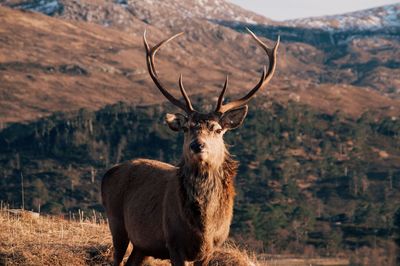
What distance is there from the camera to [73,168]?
424 feet

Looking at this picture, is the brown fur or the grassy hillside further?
the grassy hillside

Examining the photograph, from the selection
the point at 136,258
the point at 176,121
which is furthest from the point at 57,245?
the point at 176,121

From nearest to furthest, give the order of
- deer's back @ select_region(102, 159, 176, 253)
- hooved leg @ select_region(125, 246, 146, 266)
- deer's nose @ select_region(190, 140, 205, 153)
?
deer's nose @ select_region(190, 140, 205, 153) < deer's back @ select_region(102, 159, 176, 253) < hooved leg @ select_region(125, 246, 146, 266)

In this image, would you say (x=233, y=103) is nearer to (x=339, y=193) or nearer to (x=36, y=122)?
(x=339, y=193)

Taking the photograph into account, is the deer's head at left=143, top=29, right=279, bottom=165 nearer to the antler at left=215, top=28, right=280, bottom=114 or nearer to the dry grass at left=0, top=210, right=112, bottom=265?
the antler at left=215, top=28, right=280, bottom=114

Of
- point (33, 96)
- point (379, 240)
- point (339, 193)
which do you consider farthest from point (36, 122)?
point (379, 240)

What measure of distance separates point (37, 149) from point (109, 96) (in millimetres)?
61425

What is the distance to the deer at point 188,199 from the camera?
11.5 metres

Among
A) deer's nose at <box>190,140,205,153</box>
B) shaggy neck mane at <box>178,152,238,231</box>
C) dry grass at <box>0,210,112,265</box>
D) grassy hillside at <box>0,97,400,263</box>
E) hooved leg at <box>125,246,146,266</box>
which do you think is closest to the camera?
deer's nose at <box>190,140,205,153</box>

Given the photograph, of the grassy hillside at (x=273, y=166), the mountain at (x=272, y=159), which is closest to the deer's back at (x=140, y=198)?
the mountain at (x=272, y=159)

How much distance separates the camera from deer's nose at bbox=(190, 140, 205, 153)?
446 inches

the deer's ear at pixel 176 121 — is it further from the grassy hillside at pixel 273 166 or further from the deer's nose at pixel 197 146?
the grassy hillside at pixel 273 166

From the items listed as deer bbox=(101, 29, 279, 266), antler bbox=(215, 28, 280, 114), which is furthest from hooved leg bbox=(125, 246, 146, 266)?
antler bbox=(215, 28, 280, 114)

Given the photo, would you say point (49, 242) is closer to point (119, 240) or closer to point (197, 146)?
point (119, 240)
